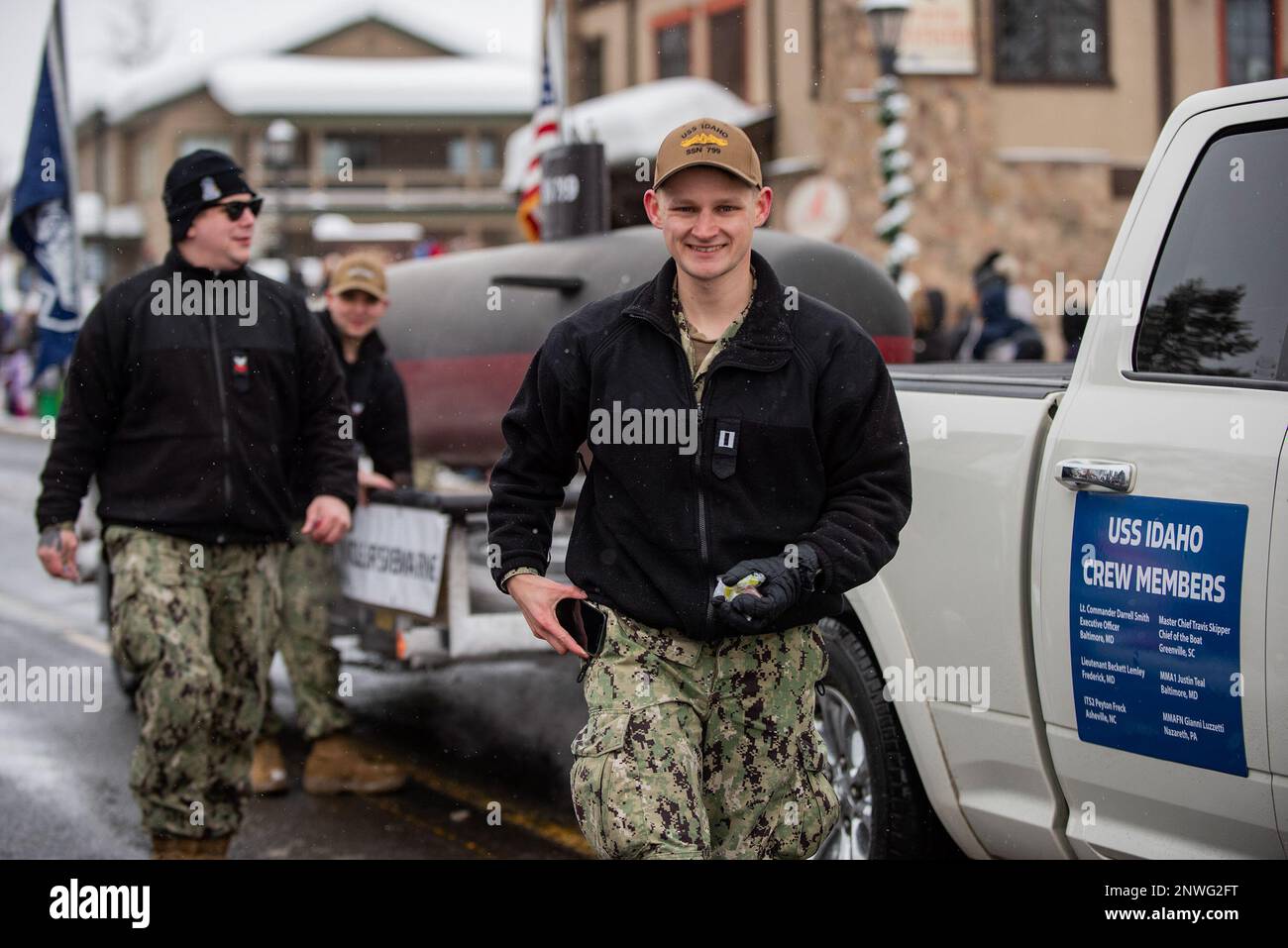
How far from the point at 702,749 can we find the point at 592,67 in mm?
24756

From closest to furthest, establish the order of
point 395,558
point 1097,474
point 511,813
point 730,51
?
point 1097,474, point 511,813, point 395,558, point 730,51

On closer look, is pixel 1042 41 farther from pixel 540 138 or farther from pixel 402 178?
pixel 402 178

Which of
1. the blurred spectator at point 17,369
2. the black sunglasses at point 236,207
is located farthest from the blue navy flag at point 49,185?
the blurred spectator at point 17,369

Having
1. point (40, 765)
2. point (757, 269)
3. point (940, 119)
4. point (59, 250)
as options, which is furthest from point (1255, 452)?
point (940, 119)

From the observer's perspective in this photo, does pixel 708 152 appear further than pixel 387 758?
No

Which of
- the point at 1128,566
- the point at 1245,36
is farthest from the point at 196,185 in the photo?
the point at 1245,36

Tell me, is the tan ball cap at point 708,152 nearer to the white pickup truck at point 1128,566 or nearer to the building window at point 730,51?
the white pickup truck at point 1128,566

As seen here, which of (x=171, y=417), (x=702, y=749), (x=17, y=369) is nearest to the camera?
(x=702, y=749)

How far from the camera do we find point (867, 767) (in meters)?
4.29

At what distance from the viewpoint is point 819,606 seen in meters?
3.27

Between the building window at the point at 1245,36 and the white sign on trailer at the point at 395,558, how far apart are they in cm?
1704

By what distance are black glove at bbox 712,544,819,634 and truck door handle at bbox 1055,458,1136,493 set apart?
0.76m

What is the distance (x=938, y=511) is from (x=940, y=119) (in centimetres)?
1757

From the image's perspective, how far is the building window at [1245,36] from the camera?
20.4m
